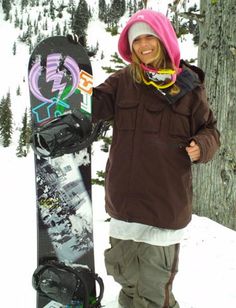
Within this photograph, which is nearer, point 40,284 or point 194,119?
point 194,119

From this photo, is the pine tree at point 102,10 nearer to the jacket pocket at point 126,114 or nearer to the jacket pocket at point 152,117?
the jacket pocket at point 126,114

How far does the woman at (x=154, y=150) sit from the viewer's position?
2.33 m

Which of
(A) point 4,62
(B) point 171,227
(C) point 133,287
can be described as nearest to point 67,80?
(B) point 171,227

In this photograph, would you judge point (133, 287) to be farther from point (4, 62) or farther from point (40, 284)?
point (4, 62)

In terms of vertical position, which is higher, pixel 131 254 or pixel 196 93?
pixel 196 93

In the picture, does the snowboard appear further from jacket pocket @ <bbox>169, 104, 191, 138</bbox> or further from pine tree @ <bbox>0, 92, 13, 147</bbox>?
pine tree @ <bbox>0, 92, 13, 147</bbox>

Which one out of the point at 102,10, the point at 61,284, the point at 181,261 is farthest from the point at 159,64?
the point at 102,10

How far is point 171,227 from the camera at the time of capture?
235 cm

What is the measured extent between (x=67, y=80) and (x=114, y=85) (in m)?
0.47

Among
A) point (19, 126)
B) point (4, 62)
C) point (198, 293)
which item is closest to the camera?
point (198, 293)

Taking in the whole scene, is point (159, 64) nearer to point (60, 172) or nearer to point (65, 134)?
point (65, 134)

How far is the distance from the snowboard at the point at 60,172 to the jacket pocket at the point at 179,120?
2.37ft

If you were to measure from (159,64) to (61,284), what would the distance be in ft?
5.23

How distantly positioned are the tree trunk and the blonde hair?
2.11 metres
